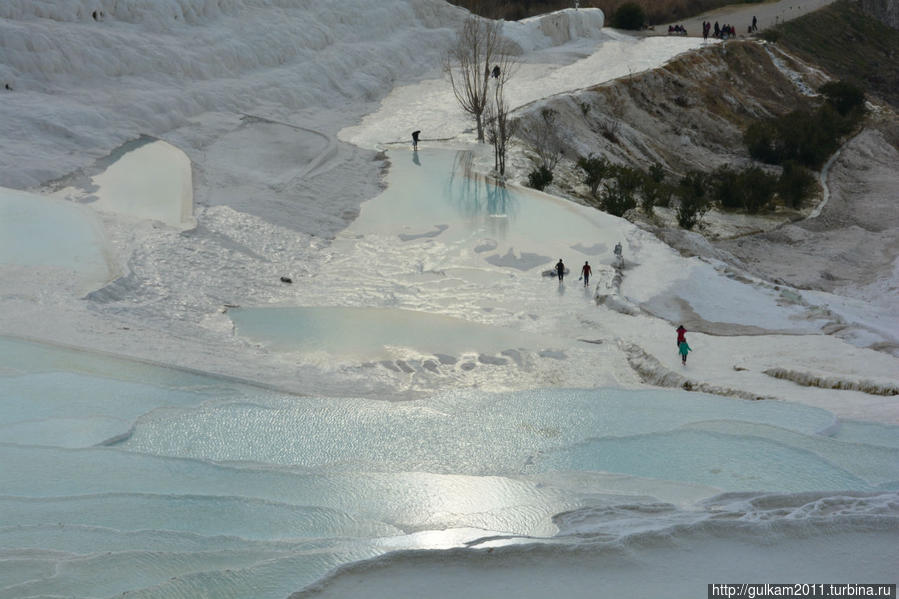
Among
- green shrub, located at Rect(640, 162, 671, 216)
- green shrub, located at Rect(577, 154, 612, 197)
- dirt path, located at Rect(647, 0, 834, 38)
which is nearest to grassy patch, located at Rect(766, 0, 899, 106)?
dirt path, located at Rect(647, 0, 834, 38)

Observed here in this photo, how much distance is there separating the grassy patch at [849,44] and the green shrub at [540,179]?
25289mm

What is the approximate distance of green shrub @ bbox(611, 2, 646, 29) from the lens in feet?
147

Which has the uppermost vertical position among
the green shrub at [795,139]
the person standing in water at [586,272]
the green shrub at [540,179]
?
the green shrub at [795,139]

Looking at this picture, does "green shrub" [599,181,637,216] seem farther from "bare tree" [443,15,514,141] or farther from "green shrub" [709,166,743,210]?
"bare tree" [443,15,514,141]

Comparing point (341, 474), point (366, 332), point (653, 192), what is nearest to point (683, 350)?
point (366, 332)

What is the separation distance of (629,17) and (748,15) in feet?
26.3

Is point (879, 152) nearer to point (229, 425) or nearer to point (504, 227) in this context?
point (504, 227)

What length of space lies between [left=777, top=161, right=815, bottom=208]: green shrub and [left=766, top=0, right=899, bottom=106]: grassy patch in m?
17.5

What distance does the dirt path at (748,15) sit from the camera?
45.4m

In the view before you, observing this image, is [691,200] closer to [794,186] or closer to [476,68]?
[794,186]

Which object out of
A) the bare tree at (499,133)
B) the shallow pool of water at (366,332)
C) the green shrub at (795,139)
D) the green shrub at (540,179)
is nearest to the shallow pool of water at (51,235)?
the shallow pool of water at (366,332)

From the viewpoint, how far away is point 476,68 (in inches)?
1028

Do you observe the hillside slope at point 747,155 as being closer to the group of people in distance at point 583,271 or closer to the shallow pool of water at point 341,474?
the group of people in distance at point 583,271

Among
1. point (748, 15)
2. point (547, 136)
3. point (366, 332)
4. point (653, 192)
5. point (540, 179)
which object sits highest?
point (748, 15)
